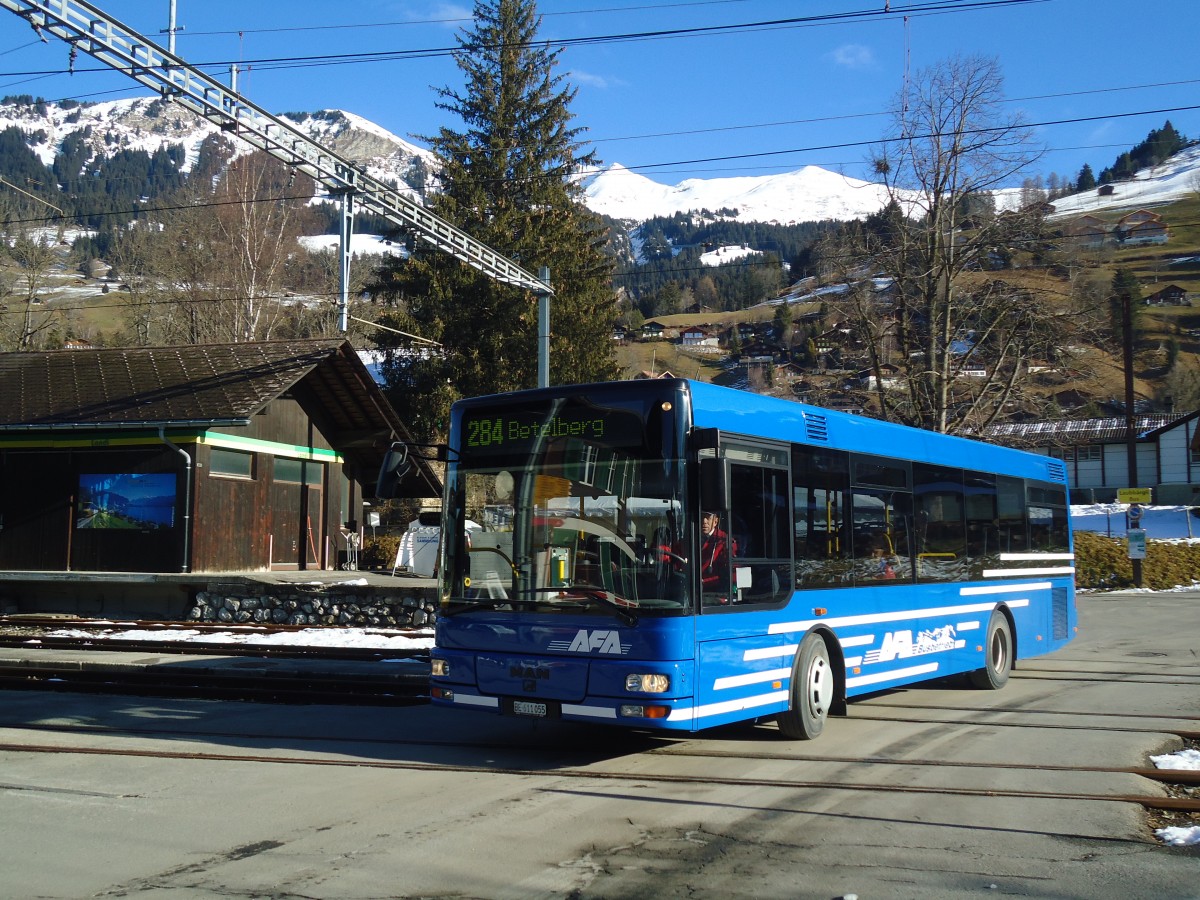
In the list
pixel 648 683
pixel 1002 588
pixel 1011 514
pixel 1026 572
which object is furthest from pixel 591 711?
pixel 1026 572

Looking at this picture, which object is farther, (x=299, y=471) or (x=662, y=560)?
(x=299, y=471)

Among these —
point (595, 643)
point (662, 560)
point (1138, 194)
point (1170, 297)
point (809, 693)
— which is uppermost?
point (1138, 194)

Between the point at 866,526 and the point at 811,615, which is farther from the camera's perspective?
the point at 866,526

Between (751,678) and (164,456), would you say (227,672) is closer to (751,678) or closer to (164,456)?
(751,678)

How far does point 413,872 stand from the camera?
5852mm

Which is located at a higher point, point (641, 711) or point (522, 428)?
point (522, 428)

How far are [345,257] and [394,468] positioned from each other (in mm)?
15279

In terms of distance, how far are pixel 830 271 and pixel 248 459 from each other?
18.0m

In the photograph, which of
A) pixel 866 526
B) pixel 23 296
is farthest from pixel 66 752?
pixel 23 296

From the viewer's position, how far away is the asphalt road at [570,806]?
5762 mm

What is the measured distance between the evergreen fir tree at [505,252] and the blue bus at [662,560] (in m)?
33.3

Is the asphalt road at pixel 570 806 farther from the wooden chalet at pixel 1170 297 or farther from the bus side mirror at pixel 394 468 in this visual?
the wooden chalet at pixel 1170 297

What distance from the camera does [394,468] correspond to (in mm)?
8703

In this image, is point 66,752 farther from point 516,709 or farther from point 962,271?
point 962,271
